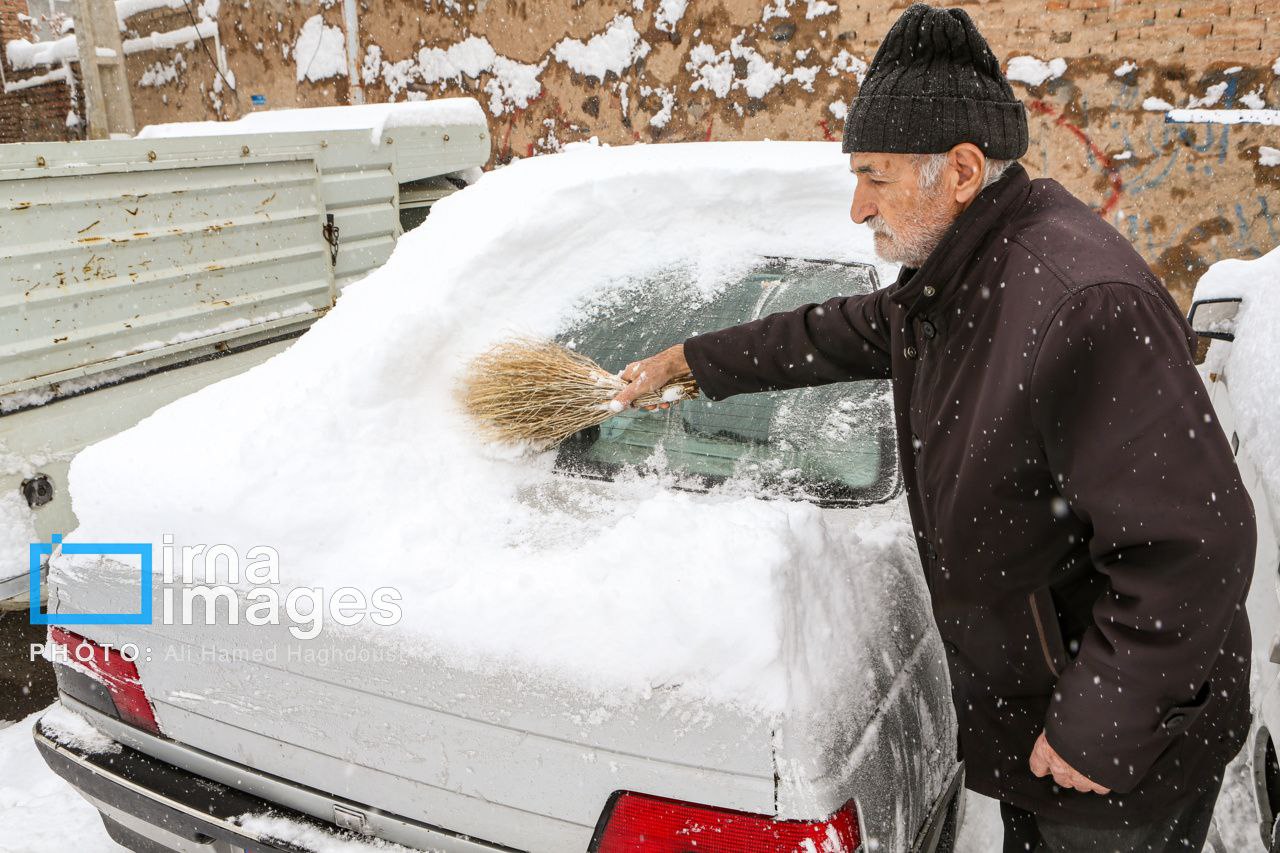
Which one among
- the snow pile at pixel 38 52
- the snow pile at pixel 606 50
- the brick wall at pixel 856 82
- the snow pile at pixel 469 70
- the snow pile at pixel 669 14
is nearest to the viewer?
the brick wall at pixel 856 82

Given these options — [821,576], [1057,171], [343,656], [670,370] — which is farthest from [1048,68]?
[343,656]

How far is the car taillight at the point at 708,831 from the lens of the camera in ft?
4.23

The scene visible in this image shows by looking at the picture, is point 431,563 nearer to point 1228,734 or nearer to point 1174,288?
point 1228,734

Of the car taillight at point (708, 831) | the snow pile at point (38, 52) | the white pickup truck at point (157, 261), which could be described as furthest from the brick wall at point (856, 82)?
the car taillight at point (708, 831)

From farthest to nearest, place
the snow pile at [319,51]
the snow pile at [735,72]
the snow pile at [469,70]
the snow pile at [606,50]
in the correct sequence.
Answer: the snow pile at [319,51], the snow pile at [469,70], the snow pile at [606,50], the snow pile at [735,72]

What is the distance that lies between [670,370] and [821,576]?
0.71 m

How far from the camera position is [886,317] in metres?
1.82

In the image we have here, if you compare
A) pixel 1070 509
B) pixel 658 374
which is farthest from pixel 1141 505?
pixel 658 374

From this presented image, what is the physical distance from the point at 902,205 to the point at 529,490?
3.05ft

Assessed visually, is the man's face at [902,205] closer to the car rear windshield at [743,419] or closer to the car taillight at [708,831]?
the car rear windshield at [743,419]

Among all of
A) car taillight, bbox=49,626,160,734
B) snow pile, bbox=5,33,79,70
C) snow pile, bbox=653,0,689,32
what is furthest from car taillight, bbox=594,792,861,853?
snow pile, bbox=5,33,79,70

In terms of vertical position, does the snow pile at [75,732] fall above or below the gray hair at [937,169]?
below

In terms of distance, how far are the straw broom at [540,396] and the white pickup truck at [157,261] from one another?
7.14 feet

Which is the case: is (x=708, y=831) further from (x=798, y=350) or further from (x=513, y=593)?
(x=798, y=350)
